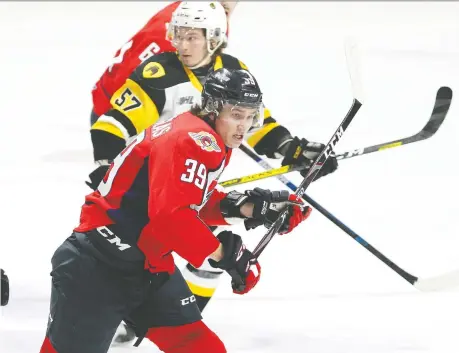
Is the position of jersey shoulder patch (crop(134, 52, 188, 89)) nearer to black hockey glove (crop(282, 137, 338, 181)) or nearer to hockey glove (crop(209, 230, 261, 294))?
black hockey glove (crop(282, 137, 338, 181))

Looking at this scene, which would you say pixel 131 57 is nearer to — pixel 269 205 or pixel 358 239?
pixel 358 239

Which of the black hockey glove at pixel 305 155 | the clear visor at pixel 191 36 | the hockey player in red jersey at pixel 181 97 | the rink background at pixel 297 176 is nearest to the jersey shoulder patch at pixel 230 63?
the hockey player in red jersey at pixel 181 97

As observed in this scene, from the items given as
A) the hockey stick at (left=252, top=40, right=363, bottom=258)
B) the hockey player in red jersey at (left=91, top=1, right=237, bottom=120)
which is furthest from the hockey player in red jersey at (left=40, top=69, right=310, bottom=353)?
the hockey player in red jersey at (left=91, top=1, right=237, bottom=120)

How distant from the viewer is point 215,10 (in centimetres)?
402

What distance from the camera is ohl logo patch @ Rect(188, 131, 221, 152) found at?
270 cm

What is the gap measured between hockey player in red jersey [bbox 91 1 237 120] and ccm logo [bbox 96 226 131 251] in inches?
60.5

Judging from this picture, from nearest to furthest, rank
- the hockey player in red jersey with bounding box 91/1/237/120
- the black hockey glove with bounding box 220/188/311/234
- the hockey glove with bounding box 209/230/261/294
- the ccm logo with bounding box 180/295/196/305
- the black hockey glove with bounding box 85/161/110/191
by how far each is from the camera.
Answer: the hockey glove with bounding box 209/230/261/294 → the ccm logo with bounding box 180/295/196/305 → the black hockey glove with bounding box 220/188/311/234 → the black hockey glove with bounding box 85/161/110/191 → the hockey player in red jersey with bounding box 91/1/237/120

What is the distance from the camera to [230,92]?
9.33ft

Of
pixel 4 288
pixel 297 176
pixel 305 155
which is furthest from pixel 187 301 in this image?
pixel 297 176

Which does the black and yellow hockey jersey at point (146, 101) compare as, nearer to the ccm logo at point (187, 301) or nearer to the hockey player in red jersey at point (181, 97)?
the hockey player in red jersey at point (181, 97)

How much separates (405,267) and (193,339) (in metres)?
1.76

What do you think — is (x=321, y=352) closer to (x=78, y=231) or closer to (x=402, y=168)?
(x=78, y=231)

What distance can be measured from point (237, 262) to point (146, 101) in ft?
3.83

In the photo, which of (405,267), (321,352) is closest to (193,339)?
(321,352)
